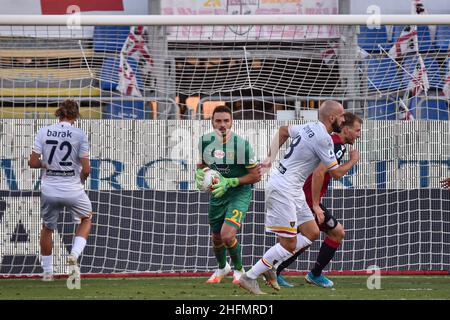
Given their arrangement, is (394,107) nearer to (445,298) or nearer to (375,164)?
(375,164)

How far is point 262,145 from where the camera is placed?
1395cm

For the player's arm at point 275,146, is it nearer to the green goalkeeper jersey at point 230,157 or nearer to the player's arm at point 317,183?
the green goalkeeper jersey at point 230,157

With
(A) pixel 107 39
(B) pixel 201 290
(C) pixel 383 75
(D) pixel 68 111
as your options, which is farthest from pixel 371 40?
(B) pixel 201 290

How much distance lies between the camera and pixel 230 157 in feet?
37.3

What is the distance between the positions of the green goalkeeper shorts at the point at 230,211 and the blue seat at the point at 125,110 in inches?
111

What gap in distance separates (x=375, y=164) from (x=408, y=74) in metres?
1.23

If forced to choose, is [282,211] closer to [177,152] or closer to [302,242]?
[302,242]

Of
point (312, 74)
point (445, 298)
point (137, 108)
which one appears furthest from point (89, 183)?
point (445, 298)

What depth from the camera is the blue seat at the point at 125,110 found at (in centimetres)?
1408

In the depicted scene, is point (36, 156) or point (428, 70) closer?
point (36, 156)

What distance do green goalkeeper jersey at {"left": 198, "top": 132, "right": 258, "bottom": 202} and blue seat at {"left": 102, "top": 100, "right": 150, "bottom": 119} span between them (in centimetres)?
275

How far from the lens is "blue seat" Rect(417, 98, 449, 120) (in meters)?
14.1

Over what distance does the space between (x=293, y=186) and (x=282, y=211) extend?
288 millimetres

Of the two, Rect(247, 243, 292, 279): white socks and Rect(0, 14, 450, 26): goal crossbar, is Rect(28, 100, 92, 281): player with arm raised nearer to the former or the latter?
Rect(0, 14, 450, 26): goal crossbar
